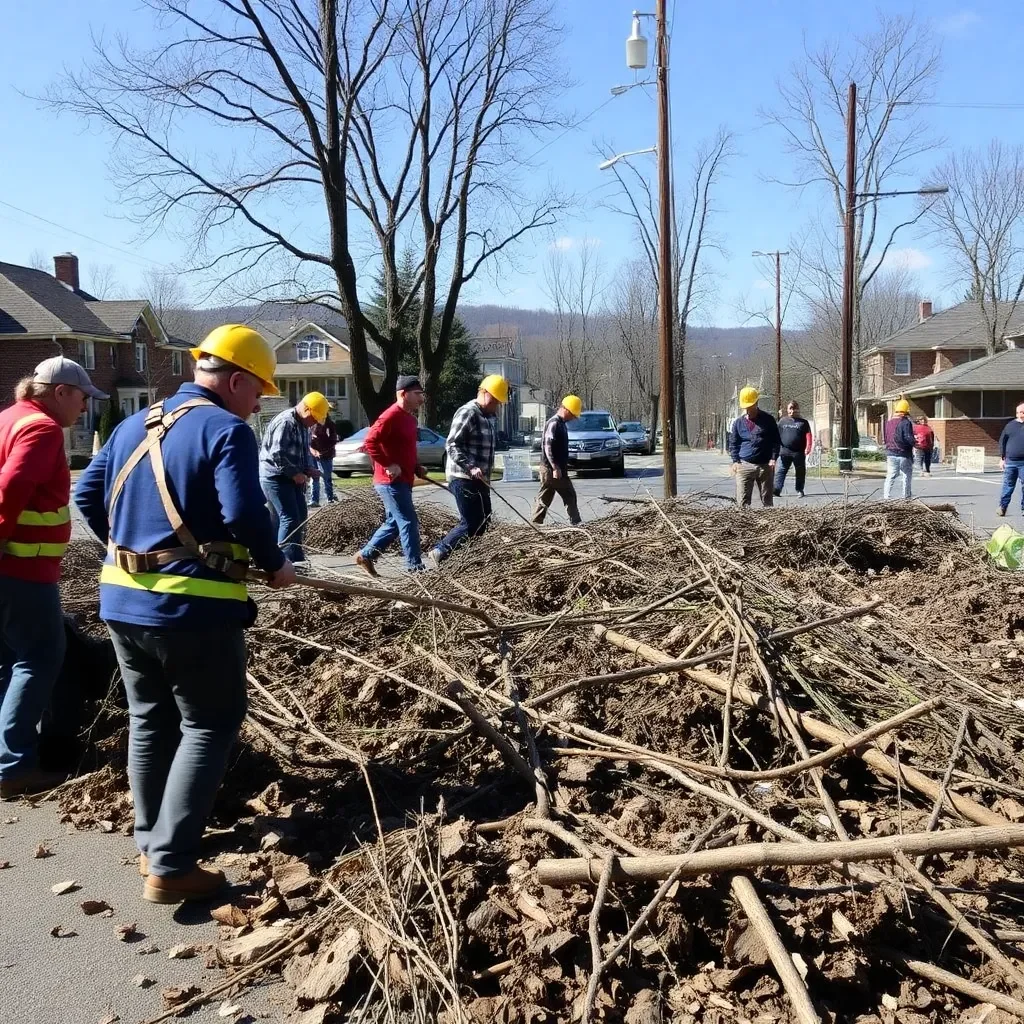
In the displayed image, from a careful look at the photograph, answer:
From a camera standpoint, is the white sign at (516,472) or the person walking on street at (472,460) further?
the white sign at (516,472)

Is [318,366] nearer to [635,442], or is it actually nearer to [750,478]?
[635,442]

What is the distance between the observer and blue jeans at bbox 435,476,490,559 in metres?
9.10

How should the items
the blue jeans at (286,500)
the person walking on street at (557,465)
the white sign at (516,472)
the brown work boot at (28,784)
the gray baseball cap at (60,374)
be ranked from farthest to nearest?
the white sign at (516,472), the person walking on street at (557,465), the blue jeans at (286,500), the gray baseball cap at (60,374), the brown work boot at (28,784)

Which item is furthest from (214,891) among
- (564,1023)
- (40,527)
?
(40,527)

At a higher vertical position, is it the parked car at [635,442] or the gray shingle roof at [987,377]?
the gray shingle roof at [987,377]

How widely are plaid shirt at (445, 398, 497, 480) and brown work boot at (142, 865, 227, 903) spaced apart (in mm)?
5762

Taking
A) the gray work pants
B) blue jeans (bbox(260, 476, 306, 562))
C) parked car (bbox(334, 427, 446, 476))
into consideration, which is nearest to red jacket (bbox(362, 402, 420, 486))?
blue jeans (bbox(260, 476, 306, 562))

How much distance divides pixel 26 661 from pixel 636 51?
14955 mm

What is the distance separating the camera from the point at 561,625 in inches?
203

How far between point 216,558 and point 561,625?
219cm

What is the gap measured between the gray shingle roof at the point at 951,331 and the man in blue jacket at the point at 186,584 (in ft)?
193

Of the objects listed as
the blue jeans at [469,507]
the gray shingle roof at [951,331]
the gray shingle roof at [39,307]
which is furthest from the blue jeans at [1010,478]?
the gray shingle roof at [951,331]

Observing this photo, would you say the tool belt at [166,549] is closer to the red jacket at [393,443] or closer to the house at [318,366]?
the red jacket at [393,443]

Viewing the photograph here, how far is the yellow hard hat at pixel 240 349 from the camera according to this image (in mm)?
3617
